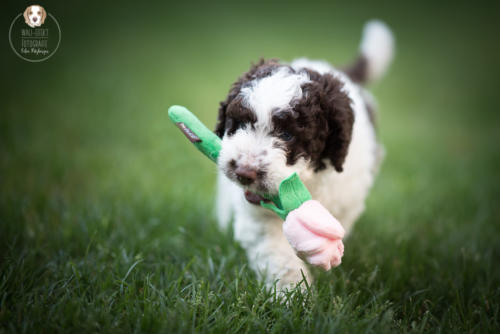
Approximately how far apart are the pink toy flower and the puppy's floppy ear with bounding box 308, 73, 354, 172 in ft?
1.99

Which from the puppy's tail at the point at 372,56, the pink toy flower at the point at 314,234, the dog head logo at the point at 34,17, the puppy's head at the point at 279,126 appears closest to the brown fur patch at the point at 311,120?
the puppy's head at the point at 279,126

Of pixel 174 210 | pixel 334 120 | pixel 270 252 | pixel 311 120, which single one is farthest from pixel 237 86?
pixel 174 210

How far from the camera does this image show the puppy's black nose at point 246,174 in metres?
2.02

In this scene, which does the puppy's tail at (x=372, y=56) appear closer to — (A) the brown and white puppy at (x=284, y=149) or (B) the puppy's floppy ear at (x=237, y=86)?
(A) the brown and white puppy at (x=284, y=149)

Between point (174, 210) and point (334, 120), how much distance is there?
1.84 meters

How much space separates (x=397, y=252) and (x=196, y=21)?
10.5 metres

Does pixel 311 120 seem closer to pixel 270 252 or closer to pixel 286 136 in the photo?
pixel 286 136

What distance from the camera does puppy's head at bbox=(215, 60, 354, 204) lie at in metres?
2.11

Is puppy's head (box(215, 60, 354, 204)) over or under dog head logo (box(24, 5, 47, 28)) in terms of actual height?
under

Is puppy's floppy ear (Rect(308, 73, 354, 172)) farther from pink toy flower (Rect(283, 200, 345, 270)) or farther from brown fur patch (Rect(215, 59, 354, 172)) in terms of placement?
pink toy flower (Rect(283, 200, 345, 270))

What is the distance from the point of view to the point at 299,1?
1402cm

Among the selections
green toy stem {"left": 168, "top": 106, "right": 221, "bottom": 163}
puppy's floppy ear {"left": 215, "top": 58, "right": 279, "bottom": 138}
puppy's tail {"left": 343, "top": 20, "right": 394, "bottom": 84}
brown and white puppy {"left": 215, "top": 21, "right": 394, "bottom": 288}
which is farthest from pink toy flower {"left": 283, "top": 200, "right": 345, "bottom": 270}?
puppy's tail {"left": 343, "top": 20, "right": 394, "bottom": 84}

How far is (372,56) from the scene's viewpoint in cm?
445

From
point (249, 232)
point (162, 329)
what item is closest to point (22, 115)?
point (249, 232)
